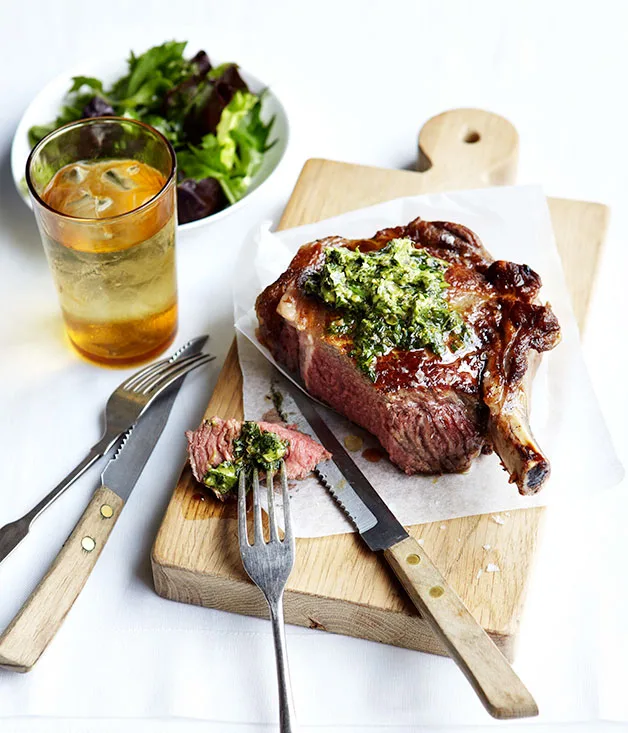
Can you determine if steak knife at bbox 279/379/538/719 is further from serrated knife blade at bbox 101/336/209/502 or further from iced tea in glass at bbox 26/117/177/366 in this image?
iced tea in glass at bbox 26/117/177/366

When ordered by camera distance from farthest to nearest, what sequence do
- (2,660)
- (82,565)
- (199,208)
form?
(199,208) < (82,565) < (2,660)

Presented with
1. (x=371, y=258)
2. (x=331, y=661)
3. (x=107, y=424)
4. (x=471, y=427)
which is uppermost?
(x=371, y=258)

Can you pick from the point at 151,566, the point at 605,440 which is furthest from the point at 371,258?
the point at 151,566

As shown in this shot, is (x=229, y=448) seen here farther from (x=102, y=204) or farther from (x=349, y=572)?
(x=102, y=204)

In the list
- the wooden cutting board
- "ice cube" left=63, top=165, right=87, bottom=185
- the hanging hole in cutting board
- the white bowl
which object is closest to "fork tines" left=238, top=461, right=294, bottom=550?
the wooden cutting board

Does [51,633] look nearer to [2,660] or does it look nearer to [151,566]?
[2,660]

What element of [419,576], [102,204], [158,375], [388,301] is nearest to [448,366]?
[388,301]

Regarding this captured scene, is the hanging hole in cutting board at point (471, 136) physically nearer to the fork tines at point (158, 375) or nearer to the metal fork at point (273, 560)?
the fork tines at point (158, 375)

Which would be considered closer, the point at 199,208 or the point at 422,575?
the point at 422,575
